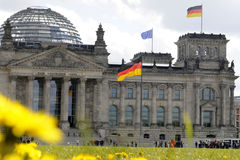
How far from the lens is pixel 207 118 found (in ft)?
303

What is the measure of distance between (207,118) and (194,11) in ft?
60.0

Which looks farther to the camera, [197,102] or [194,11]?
[194,11]

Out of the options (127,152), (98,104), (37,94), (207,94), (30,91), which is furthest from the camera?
(207,94)

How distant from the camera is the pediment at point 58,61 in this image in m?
81.2

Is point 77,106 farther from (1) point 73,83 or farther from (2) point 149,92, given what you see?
(2) point 149,92

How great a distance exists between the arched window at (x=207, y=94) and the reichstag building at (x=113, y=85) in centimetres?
17

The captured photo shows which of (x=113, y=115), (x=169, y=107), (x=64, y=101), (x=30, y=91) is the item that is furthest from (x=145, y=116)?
(x=30, y=91)

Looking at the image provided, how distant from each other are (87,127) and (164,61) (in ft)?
318

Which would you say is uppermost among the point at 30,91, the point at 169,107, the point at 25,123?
the point at 30,91

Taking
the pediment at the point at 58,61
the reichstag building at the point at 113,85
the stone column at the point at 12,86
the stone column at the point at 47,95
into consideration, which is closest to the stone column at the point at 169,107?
the reichstag building at the point at 113,85

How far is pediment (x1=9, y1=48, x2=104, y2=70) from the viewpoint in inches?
3196

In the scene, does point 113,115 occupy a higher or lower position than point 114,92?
lower

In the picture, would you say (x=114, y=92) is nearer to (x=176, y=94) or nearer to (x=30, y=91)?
(x=176, y=94)

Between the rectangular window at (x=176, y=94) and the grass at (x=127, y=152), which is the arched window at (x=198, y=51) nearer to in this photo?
the rectangular window at (x=176, y=94)
